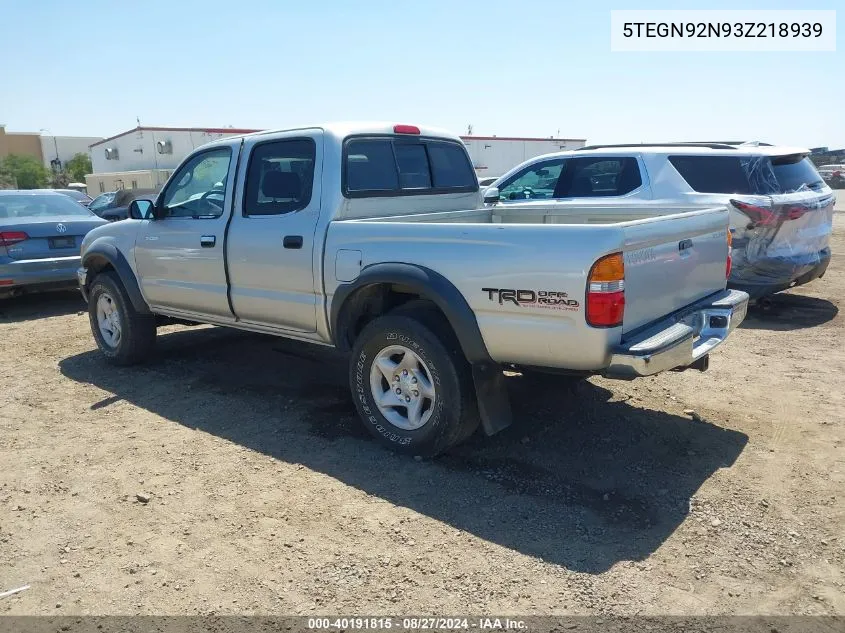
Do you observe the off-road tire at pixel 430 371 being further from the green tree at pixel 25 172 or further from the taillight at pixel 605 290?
the green tree at pixel 25 172

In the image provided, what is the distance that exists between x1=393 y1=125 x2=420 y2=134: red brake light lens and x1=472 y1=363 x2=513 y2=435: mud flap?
2.24 m

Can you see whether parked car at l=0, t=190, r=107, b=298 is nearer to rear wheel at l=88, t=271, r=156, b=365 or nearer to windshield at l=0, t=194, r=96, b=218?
windshield at l=0, t=194, r=96, b=218

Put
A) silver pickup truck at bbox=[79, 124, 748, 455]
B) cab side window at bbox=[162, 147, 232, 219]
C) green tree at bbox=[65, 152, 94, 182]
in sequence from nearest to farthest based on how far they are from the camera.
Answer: silver pickup truck at bbox=[79, 124, 748, 455]
cab side window at bbox=[162, 147, 232, 219]
green tree at bbox=[65, 152, 94, 182]

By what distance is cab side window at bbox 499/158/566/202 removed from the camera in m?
8.34

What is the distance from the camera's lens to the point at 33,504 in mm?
3971

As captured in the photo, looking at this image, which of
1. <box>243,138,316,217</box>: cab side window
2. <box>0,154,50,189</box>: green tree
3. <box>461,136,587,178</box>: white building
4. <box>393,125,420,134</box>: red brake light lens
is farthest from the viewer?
<box>0,154,50,189</box>: green tree

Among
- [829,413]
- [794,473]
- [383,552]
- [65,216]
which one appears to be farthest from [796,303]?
[65,216]

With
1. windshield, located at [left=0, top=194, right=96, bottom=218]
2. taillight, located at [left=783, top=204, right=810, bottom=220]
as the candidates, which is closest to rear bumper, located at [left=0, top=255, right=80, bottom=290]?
windshield, located at [left=0, top=194, right=96, bottom=218]

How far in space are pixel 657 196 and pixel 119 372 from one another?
5728 mm

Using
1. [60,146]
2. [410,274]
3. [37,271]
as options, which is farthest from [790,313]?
[60,146]

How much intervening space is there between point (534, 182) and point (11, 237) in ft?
21.7

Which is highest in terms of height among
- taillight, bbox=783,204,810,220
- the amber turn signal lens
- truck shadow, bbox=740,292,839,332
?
the amber turn signal lens

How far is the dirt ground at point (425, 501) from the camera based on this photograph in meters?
3.05

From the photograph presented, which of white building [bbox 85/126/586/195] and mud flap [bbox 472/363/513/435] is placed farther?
white building [bbox 85/126/586/195]
